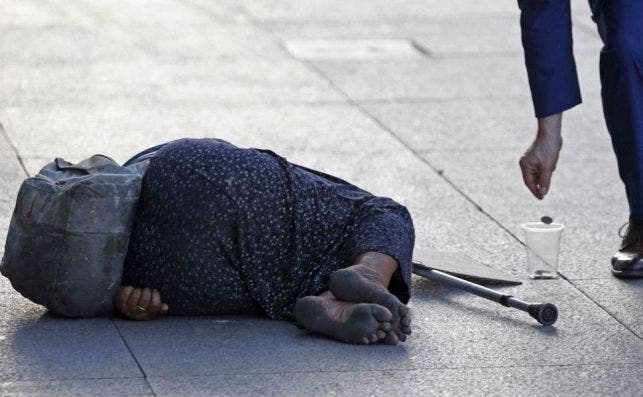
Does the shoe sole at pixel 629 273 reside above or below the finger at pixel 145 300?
below

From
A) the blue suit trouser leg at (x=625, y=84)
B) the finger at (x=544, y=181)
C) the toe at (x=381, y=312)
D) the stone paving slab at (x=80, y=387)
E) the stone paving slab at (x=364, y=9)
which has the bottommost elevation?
the stone paving slab at (x=364, y=9)

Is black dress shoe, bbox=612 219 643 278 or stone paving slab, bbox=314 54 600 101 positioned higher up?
black dress shoe, bbox=612 219 643 278

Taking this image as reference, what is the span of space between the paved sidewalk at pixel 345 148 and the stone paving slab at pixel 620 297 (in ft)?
0.04

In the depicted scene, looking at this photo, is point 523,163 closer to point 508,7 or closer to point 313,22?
point 313,22

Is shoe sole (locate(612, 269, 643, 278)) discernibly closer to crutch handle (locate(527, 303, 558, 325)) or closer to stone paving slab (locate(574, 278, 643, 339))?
stone paving slab (locate(574, 278, 643, 339))

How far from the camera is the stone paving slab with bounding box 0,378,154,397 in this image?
3887 mm

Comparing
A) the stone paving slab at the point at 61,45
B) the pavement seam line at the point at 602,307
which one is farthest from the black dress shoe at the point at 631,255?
the stone paving slab at the point at 61,45

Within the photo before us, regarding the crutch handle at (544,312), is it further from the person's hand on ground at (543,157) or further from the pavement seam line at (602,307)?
the person's hand on ground at (543,157)

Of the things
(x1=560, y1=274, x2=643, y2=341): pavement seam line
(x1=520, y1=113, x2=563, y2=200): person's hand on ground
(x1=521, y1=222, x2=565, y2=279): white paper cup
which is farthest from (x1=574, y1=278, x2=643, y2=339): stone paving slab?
(x1=520, y1=113, x2=563, y2=200): person's hand on ground

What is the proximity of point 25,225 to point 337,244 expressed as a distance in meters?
1.02

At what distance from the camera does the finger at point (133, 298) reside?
14.7ft

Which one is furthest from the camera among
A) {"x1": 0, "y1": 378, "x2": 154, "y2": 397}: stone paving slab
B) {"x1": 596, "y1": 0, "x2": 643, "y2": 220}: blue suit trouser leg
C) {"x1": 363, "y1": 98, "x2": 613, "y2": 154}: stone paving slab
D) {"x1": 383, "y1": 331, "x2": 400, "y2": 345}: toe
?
{"x1": 363, "y1": 98, "x2": 613, "y2": 154}: stone paving slab

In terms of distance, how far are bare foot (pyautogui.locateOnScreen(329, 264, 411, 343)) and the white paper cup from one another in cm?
108

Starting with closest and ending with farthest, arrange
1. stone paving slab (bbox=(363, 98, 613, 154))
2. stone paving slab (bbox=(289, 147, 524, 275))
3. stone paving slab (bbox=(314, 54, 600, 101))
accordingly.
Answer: stone paving slab (bbox=(289, 147, 524, 275)) < stone paving slab (bbox=(363, 98, 613, 154)) < stone paving slab (bbox=(314, 54, 600, 101))
